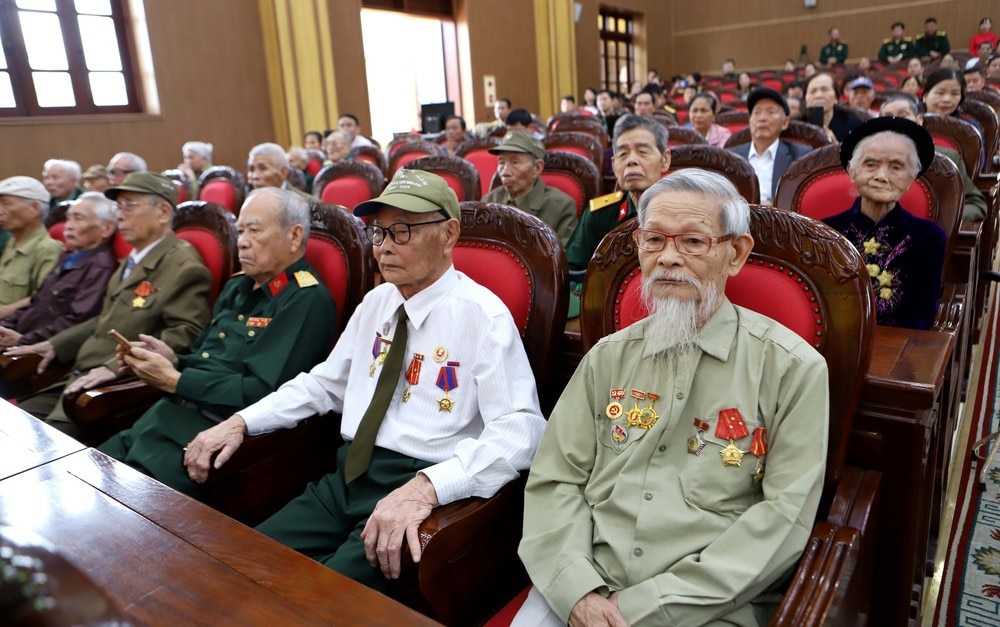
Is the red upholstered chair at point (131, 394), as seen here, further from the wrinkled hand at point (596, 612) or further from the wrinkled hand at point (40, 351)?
the wrinkled hand at point (596, 612)

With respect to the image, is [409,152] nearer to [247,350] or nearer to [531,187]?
[531,187]

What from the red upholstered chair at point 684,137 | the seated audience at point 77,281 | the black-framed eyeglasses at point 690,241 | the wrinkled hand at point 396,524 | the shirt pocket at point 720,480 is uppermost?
the red upholstered chair at point 684,137

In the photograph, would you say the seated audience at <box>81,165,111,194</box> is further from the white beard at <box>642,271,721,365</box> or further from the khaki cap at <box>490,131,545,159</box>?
the white beard at <box>642,271,721,365</box>

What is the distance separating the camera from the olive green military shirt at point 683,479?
3.43 ft

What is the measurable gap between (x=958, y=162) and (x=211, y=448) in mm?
3035

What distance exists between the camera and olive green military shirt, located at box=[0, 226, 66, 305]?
3002 mm

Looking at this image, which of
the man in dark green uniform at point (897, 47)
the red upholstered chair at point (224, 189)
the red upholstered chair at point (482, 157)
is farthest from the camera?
the man in dark green uniform at point (897, 47)

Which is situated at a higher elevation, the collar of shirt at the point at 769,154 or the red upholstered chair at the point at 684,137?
the red upholstered chair at the point at 684,137

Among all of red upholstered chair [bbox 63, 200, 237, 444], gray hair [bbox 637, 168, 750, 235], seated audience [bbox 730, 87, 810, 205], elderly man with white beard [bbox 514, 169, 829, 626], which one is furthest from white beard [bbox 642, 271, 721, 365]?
seated audience [bbox 730, 87, 810, 205]

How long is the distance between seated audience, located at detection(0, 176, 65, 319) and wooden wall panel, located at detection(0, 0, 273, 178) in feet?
14.4

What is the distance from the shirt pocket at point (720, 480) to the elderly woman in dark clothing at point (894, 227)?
0.98 meters

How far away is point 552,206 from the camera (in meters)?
2.96

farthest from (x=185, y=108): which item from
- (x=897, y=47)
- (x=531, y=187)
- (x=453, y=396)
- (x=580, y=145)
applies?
(x=897, y=47)

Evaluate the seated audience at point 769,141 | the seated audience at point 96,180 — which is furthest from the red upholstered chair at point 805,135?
the seated audience at point 96,180
